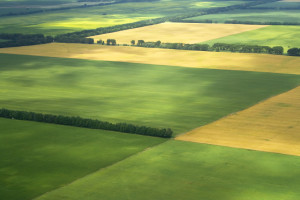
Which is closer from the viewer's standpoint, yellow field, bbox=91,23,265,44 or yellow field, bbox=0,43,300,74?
yellow field, bbox=0,43,300,74

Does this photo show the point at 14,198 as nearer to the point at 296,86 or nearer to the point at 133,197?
the point at 133,197

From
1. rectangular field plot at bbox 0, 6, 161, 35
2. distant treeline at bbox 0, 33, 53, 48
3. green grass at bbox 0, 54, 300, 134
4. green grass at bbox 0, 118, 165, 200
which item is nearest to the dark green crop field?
rectangular field plot at bbox 0, 6, 161, 35

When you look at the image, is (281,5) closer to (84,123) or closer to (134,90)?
(134,90)

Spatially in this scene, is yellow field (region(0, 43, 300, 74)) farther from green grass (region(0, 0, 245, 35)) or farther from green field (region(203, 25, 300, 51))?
green grass (region(0, 0, 245, 35))

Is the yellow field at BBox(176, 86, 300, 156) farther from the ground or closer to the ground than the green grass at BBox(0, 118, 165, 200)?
farther from the ground

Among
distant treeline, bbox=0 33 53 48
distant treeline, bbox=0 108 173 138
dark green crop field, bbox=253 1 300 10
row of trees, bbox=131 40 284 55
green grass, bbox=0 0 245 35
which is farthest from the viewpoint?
dark green crop field, bbox=253 1 300 10

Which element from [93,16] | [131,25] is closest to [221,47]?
[131,25]

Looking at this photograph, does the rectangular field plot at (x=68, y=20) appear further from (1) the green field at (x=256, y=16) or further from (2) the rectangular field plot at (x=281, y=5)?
(2) the rectangular field plot at (x=281, y=5)
